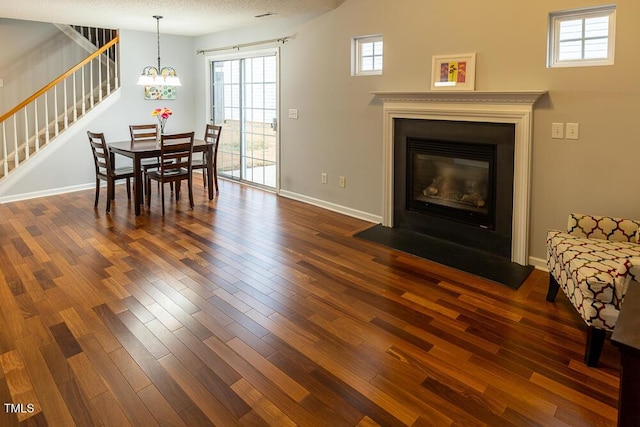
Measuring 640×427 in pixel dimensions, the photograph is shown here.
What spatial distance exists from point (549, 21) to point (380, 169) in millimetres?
2056

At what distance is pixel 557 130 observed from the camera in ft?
11.2

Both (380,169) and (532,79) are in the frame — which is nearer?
(532,79)

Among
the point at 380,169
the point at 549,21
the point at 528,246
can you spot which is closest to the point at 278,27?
the point at 380,169

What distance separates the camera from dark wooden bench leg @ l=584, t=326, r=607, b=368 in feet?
7.50

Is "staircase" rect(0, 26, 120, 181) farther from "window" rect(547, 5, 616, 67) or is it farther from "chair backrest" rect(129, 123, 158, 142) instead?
"window" rect(547, 5, 616, 67)

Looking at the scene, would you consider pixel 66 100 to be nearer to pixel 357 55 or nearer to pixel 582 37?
pixel 357 55

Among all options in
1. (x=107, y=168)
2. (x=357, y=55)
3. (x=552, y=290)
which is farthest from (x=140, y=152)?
(x=552, y=290)

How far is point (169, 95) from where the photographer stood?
7.37 m

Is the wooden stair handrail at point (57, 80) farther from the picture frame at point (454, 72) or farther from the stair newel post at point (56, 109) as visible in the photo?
the picture frame at point (454, 72)

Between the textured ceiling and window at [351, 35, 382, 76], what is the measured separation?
1.77 feet

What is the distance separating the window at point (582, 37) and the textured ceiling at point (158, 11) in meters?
2.41

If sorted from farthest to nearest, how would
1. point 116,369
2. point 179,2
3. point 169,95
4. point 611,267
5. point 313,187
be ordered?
point 169,95, point 313,187, point 179,2, point 611,267, point 116,369

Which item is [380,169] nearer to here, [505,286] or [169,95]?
[505,286]

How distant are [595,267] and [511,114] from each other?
1601 mm
